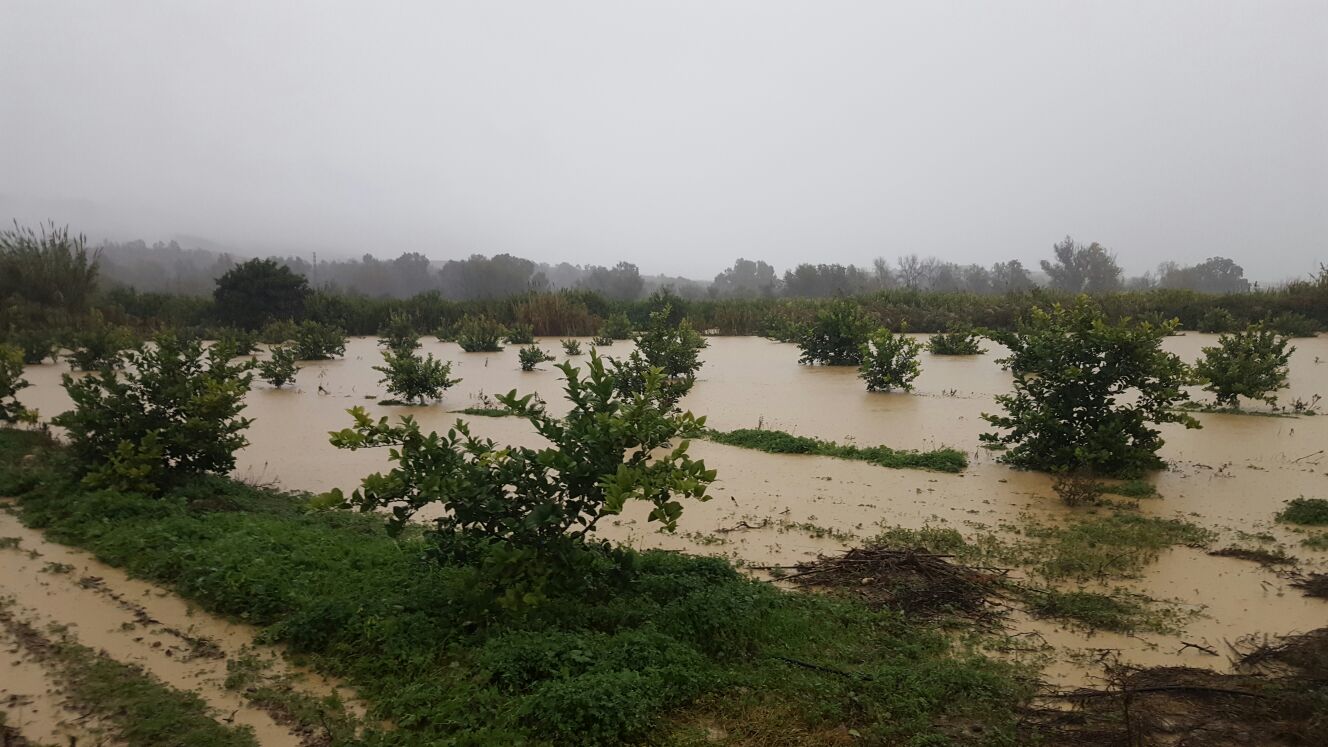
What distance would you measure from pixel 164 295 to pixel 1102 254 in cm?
5214

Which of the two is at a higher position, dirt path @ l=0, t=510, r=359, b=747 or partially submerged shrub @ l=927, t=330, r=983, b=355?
partially submerged shrub @ l=927, t=330, r=983, b=355

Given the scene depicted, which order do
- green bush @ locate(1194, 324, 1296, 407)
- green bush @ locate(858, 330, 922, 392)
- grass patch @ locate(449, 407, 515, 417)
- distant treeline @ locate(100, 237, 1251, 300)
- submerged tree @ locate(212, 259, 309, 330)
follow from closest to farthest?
green bush @ locate(1194, 324, 1296, 407) < grass patch @ locate(449, 407, 515, 417) < green bush @ locate(858, 330, 922, 392) < submerged tree @ locate(212, 259, 309, 330) < distant treeline @ locate(100, 237, 1251, 300)

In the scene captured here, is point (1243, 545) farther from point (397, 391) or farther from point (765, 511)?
point (397, 391)

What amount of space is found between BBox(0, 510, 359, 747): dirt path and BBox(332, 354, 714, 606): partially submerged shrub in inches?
34.2

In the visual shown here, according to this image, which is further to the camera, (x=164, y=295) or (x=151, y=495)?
(x=164, y=295)

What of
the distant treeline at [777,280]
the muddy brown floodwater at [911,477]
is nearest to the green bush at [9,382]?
the muddy brown floodwater at [911,477]

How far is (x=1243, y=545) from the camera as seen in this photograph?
16.1ft

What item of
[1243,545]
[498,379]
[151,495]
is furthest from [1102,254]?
[151,495]

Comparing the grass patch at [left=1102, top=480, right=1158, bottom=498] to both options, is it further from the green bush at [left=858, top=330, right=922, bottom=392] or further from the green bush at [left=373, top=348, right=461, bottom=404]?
the green bush at [left=373, top=348, right=461, bottom=404]

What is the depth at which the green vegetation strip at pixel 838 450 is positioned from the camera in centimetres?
711

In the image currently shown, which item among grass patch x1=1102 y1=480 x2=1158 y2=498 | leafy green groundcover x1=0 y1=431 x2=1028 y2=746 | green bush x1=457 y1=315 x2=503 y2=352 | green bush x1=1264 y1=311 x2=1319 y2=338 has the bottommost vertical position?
leafy green groundcover x1=0 y1=431 x2=1028 y2=746

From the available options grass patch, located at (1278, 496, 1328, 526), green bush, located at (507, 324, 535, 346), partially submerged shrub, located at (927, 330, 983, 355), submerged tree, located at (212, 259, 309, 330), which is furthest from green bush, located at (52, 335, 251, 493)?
submerged tree, located at (212, 259, 309, 330)

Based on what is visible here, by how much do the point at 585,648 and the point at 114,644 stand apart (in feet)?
7.92

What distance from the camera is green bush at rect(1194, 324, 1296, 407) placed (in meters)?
9.11
